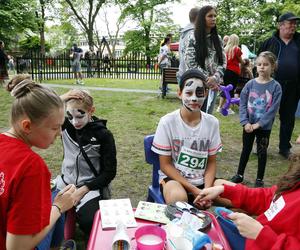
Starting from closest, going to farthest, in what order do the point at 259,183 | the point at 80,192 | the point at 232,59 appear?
the point at 80,192
the point at 259,183
the point at 232,59

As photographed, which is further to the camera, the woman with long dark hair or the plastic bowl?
the woman with long dark hair

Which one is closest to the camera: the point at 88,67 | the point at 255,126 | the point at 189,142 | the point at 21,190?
the point at 21,190

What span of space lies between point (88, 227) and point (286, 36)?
12.0 ft

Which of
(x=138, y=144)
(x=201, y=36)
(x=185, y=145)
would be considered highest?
(x=201, y=36)

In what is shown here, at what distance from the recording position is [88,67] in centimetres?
1658

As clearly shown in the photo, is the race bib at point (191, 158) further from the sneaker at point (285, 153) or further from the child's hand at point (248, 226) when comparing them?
the sneaker at point (285, 153)

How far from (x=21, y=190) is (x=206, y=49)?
9.89 feet

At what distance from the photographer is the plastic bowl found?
154 centimetres

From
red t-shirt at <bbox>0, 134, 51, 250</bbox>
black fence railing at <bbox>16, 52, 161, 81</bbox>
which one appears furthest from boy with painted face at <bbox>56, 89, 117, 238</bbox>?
black fence railing at <bbox>16, 52, 161, 81</bbox>

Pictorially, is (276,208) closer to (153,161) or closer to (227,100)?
(153,161)

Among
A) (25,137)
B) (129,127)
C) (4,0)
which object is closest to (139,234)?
(25,137)

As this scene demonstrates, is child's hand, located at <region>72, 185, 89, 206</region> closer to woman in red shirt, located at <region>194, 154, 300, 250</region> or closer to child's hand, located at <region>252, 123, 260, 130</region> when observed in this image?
woman in red shirt, located at <region>194, 154, 300, 250</region>

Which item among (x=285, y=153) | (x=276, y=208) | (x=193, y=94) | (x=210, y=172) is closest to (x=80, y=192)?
(x=210, y=172)

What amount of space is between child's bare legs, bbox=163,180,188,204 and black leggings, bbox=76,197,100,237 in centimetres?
54
